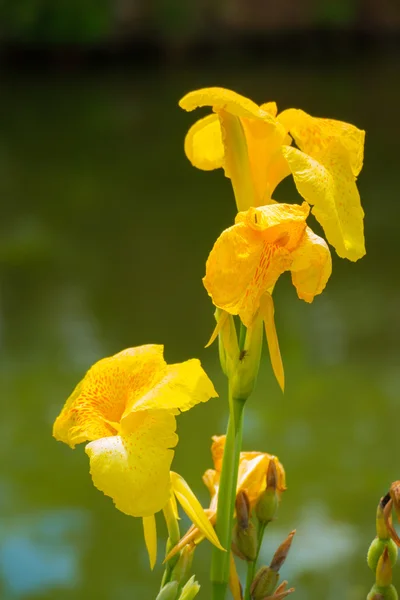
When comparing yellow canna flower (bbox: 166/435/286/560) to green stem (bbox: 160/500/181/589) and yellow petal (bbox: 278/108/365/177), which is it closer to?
green stem (bbox: 160/500/181/589)

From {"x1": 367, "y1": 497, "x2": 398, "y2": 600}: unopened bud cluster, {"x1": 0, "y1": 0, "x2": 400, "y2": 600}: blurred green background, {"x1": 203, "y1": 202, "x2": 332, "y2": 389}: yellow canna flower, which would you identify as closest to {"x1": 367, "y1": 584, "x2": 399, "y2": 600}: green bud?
{"x1": 367, "y1": 497, "x2": 398, "y2": 600}: unopened bud cluster

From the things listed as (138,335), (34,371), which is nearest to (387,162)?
(138,335)

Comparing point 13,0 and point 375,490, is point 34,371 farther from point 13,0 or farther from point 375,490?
point 13,0

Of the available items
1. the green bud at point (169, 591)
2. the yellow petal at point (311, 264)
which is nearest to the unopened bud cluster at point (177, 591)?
the green bud at point (169, 591)

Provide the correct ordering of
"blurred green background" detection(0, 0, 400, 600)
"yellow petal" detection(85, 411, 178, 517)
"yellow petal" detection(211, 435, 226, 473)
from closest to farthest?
"yellow petal" detection(85, 411, 178, 517) < "yellow petal" detection(211, 435, 226, 473) < "blurred green background" detection(0, 0, 400, 600)

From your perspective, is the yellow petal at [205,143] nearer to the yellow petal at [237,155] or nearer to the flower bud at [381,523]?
the yellow petal at [237,155]

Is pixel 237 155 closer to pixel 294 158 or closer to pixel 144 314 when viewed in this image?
pixel 294 158
